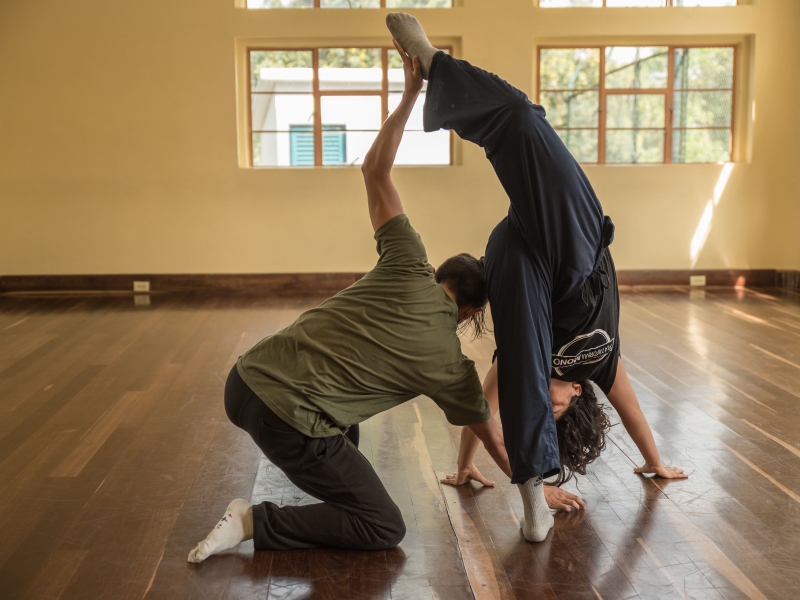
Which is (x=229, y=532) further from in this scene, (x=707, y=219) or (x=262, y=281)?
(x=707, y=219)

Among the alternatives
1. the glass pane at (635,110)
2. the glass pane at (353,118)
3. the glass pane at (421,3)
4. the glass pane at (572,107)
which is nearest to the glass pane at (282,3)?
the glass pane at (421,3)

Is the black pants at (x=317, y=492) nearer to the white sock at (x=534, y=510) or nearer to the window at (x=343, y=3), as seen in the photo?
the white sock at (x=534, y=510)

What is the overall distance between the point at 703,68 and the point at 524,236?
587 centimetres

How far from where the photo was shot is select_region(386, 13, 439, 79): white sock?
2.15 m

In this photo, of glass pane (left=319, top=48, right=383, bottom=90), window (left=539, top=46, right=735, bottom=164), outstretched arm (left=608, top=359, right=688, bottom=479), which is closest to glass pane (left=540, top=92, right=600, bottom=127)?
window (left=539, top=46, right=735, bottom=164)

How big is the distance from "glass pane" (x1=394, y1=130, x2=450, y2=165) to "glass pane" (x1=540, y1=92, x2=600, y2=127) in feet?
3.14

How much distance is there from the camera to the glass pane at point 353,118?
7.12 m

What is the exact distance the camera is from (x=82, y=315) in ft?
19.0

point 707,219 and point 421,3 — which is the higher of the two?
point 421,3

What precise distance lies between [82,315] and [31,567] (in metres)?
4.06

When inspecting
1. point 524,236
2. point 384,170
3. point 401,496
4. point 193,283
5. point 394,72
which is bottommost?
point 401,496

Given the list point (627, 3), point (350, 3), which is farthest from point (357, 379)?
point (627, 3)

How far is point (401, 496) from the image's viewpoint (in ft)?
8.18

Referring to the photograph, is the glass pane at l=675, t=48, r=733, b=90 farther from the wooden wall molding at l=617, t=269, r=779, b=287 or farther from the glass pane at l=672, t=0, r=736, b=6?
the wooden wall molding at l=617, t=269, r=779, b=287
